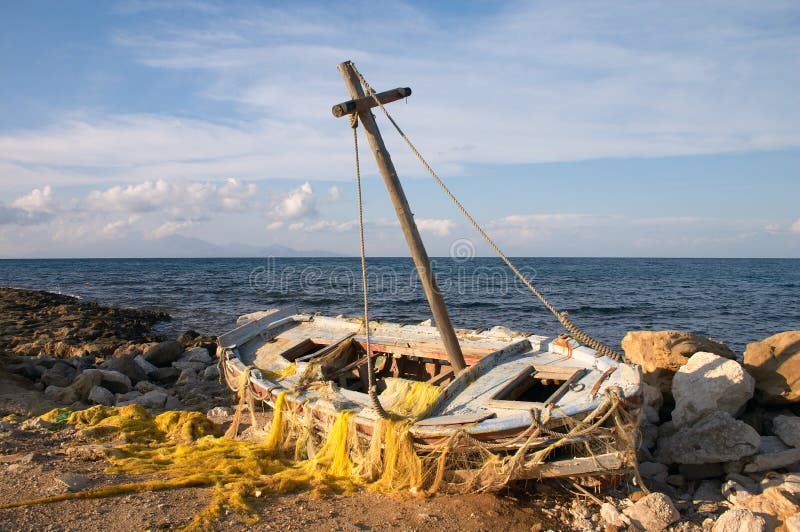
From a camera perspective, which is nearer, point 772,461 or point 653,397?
point 772,461

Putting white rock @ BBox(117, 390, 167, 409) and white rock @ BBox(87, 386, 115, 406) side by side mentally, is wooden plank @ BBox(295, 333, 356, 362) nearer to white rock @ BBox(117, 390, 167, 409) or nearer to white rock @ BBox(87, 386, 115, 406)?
white rock @ BBox(117, 390, 167, 409)

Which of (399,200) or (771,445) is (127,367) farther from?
(771,445)

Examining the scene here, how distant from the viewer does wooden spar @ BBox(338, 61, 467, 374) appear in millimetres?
7641

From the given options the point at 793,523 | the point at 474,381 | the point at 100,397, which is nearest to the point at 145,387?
the point at 100,397

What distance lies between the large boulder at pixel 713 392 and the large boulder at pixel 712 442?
54 cm

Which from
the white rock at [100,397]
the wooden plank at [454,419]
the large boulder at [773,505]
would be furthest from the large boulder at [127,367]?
the large boulder at [773,505]

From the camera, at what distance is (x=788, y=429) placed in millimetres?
7355

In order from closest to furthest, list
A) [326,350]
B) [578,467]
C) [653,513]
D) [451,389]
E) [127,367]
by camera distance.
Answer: [653,513], [578,467], [451,389], [326,350], [127,367]

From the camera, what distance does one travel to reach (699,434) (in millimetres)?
7031

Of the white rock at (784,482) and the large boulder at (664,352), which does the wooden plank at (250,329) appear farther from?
the white rock at (784,482)

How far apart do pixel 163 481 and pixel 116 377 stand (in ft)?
19.2

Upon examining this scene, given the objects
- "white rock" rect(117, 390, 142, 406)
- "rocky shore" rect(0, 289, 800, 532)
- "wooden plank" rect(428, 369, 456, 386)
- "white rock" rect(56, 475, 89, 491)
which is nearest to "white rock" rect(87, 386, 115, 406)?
"rocky shore" rect(0, 289, 800, 532)

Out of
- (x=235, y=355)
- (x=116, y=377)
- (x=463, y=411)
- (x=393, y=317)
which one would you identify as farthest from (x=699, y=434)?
(x=393, y=317)

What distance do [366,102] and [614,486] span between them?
5794mm
